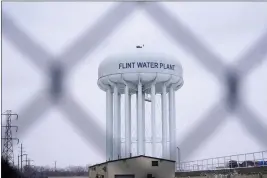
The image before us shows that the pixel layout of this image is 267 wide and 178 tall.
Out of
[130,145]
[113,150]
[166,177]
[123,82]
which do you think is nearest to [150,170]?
[166,177]

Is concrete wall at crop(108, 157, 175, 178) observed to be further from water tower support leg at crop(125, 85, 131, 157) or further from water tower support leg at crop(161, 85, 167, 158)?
water tower support leg at crop(161, 85, 167, 158)

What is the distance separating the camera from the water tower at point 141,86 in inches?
1079

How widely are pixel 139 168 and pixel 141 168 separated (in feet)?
2.90

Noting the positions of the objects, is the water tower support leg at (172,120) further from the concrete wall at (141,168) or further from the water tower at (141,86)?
the concrete wall at (141,168)

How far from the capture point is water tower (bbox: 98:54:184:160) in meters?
27.4

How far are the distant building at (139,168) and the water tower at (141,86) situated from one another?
5747 mm

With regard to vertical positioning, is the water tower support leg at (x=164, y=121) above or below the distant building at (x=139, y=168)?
above

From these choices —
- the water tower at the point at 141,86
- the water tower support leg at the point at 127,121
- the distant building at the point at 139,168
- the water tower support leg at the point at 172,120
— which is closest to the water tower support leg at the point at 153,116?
the water tower at the point at 141,86

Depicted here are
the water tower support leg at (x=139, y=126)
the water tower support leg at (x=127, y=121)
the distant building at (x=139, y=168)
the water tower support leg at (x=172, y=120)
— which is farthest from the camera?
the water tower support leg at (x=172, y=120)

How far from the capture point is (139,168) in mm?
20109

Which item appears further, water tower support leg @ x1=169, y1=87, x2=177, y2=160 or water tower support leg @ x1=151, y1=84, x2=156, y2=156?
water tower support leg @ x1=169, y1=87, x2=177, y2=160

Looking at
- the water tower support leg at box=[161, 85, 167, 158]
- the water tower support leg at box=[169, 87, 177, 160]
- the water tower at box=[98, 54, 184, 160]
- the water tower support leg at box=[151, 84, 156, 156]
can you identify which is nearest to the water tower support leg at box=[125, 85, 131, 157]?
the water tower at box=[98, 54, 184, 160]

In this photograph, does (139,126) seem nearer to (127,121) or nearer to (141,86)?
(127,121)

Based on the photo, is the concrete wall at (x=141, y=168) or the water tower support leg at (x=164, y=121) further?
the water tower support leg at (x=164, y=121)
